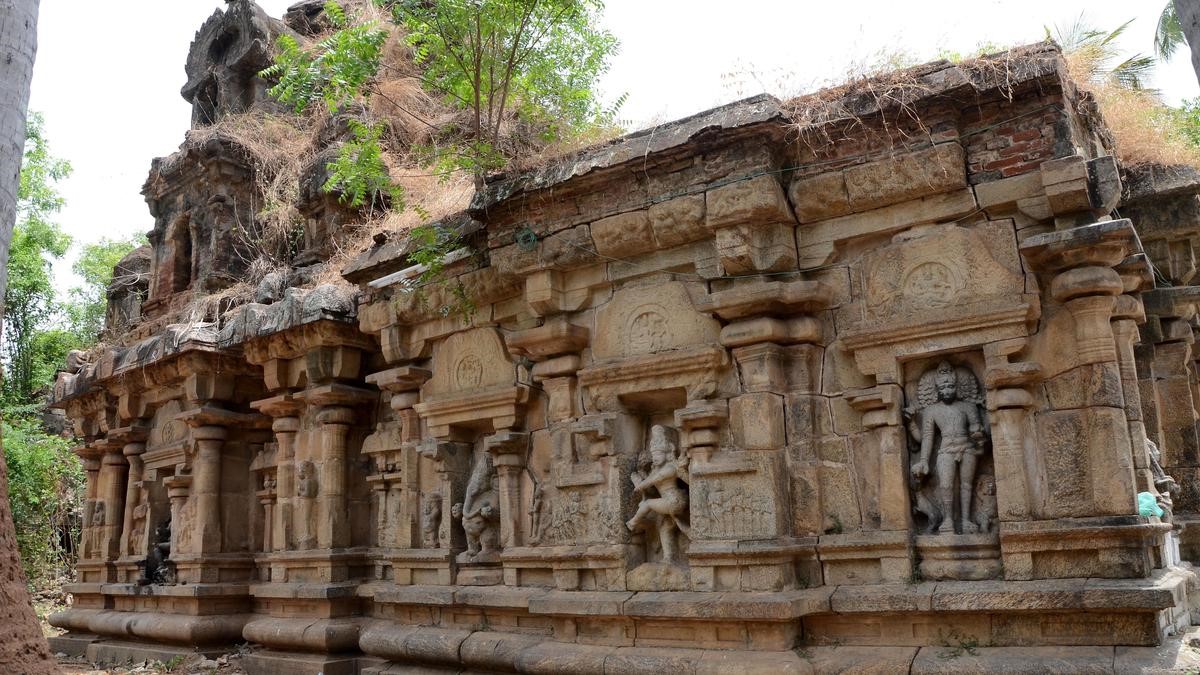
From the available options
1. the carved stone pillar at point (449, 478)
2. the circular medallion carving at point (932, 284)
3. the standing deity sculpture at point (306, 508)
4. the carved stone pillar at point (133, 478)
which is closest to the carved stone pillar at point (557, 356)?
the carved stone pillar at point (449, 478)

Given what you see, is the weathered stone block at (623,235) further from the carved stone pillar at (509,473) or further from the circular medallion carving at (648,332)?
the carved stone pillar at (509,473)

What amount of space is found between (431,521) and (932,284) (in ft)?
14.6

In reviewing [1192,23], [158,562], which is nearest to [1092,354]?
[1192,23]

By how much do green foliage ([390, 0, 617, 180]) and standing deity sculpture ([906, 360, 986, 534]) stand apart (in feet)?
12.0

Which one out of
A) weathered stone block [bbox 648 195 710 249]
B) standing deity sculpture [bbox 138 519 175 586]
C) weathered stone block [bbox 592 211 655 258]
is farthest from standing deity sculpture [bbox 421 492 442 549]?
standing deity sculpture [bbox 138 519 175 586]

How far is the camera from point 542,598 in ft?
21.7

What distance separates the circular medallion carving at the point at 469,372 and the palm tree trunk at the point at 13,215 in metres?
3.55

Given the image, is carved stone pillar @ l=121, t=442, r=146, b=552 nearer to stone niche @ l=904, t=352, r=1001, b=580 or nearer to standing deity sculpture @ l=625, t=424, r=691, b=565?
standing deity sculpture @ l=625, t=424, r=691, b=565

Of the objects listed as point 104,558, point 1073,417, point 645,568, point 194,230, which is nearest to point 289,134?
point 194,230

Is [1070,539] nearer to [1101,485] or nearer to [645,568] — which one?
[1101,485]

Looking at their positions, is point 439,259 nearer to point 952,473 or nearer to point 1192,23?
point 952,473

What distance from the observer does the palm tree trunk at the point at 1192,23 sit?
3.64 meters

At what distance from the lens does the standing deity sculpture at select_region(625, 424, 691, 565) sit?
629 cm

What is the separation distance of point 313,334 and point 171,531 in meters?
3.58
